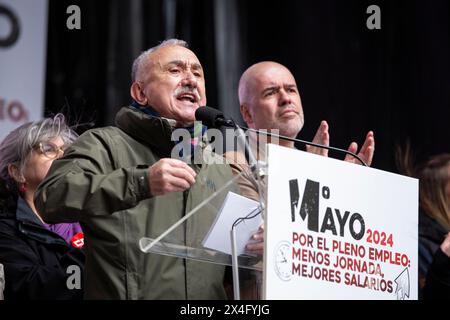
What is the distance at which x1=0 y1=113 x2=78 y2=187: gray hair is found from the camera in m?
3.45

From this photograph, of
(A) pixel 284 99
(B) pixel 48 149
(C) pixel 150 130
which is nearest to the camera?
(C) pixel 150 130

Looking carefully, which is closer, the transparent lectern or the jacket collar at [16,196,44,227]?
the transparent lectern

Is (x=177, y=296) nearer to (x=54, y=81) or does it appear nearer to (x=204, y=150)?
(x=204, y=150)

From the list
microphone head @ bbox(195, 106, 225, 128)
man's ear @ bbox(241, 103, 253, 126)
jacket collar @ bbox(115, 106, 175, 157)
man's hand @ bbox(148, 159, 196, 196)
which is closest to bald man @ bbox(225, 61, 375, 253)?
man's ear @ bbox(241, 103, 253, 126)

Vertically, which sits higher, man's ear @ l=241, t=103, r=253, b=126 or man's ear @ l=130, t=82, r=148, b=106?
man's ear @ l=241, t=103, r=253, b=126

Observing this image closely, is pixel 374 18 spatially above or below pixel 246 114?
above

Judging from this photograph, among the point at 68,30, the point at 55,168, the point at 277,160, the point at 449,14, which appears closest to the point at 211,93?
the point at 68,30

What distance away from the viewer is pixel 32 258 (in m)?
3.15

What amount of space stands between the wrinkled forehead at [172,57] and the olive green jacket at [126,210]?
0.31 m

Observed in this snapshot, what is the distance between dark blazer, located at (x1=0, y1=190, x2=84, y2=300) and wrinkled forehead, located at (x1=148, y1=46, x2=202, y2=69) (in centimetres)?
79

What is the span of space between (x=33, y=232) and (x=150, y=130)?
0.71 meters

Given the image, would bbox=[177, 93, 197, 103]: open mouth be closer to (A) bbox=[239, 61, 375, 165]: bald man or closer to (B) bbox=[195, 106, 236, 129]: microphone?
(B) bbox=[195, 106, 236, 129]: microphone

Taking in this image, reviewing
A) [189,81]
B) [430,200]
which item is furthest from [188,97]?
[430,200]

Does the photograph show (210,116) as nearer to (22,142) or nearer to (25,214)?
(25,214)
